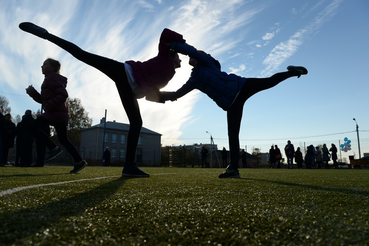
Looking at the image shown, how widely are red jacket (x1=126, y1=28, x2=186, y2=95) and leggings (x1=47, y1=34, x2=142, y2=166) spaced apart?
0.65 ft

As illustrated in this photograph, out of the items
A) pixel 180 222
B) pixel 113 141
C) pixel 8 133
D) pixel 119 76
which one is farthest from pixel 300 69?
pixel 113 141

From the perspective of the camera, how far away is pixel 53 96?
13.6 ft

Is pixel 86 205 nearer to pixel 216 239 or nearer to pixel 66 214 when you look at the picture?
pixel 66 214

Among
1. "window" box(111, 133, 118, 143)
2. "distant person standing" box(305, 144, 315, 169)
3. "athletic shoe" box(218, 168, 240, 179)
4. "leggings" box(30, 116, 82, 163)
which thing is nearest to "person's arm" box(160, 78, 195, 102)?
"athletic shoe" box(218, 168, 240, 179)

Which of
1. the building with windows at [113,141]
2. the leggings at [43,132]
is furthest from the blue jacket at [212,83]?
the building with windows at [113,141]

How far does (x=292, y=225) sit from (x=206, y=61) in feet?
9.80

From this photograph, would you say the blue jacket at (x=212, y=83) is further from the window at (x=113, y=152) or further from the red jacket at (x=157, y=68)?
the window at (x=113, y=152)

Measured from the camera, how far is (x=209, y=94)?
3.80m

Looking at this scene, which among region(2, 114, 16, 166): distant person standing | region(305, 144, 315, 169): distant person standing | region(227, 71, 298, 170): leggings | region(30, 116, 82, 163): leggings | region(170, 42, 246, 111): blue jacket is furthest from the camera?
region(305, 144, 315, 169): distant person standing

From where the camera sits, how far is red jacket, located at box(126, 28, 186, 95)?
11.1ft

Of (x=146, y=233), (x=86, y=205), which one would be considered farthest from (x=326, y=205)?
(x=86, y=205)

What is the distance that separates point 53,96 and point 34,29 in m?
1.11

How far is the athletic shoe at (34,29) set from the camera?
10.9 feet

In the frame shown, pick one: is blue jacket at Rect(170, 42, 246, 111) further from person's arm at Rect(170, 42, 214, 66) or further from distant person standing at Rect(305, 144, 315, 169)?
distant person standing at Rect(305, 144, 315, 169)
